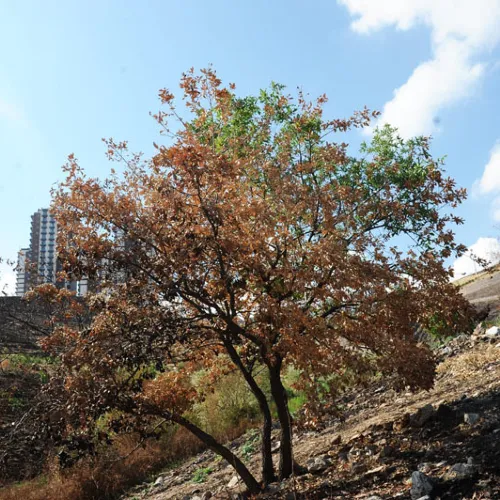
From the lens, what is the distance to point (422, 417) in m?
8.04

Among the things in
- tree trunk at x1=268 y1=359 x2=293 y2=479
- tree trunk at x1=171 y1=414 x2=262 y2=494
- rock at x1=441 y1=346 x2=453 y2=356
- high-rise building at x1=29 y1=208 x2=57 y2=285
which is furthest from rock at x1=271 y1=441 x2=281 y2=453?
rock at x1=441 y1=346 x2=453 y2=356

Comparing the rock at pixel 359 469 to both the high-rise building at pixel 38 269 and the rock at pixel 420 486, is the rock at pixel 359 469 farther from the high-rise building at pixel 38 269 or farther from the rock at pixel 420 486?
the high-rise building at pixel 38 269

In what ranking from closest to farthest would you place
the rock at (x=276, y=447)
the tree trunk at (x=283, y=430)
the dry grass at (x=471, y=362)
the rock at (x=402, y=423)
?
the tree trunk at (x=283, y=430) → the rock at (x=402, y=423) → the rock at (x=276, y=447) → the dry grass at (x=471, y=362)

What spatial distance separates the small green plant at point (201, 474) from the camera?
32.6ft

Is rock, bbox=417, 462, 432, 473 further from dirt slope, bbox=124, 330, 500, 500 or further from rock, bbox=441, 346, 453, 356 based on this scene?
rock, bbox=441, 346, 453, 356

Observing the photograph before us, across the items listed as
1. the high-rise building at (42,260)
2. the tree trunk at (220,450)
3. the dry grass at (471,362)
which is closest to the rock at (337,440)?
the tree trunk at (220,450)

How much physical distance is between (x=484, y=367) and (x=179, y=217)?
7.58m

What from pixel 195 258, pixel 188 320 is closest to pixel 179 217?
pixel 195 258

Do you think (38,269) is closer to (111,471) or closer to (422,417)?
(111,471)

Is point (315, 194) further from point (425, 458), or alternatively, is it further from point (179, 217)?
point (425, 458)

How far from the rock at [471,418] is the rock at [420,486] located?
2.00 metres

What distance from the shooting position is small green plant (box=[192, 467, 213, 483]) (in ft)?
32.6

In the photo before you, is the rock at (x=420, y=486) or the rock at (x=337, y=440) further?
the rock at (x=337, y=440)

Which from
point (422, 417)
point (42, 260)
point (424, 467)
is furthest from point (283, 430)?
point (42, 260)
